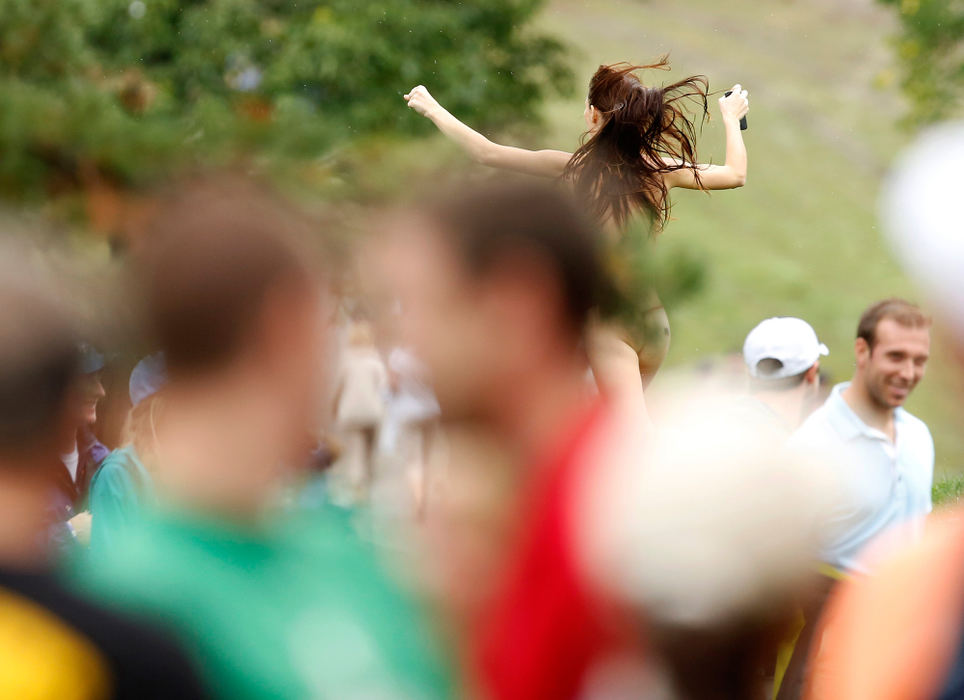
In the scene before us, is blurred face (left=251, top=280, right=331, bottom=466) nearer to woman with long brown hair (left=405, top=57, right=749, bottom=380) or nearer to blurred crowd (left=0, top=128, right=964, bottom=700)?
blurred crowd (left=0, top=128, right=964, bottom=700)

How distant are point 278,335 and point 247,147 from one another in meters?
7.01

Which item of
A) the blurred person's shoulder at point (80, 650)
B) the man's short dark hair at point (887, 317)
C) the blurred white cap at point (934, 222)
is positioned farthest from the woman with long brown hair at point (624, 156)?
the blurred person's shoulder at point (80, 650)

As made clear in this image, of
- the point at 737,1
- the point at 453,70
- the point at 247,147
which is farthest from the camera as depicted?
the point at 737,1

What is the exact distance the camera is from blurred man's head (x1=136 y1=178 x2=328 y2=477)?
1.39 meters

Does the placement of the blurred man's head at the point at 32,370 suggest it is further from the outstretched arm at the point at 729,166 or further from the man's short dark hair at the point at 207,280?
the outstretched arm at the point at 729,166

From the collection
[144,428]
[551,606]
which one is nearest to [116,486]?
[144,428]

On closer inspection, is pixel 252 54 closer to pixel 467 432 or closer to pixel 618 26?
pixel 467 432

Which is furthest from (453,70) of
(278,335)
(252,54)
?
(278,335)

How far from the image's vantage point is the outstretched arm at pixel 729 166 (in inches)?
137

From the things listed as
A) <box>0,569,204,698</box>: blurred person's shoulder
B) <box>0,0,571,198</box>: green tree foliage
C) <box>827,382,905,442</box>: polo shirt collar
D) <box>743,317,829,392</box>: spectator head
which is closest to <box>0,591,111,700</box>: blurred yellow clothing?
<box>0,569,204,698</box>: blurred person's shoulder

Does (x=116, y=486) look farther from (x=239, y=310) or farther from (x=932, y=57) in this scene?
(x=932, y=57)

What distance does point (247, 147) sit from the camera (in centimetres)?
814

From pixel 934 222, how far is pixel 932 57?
458 inches

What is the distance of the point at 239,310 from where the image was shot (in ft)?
4.58
